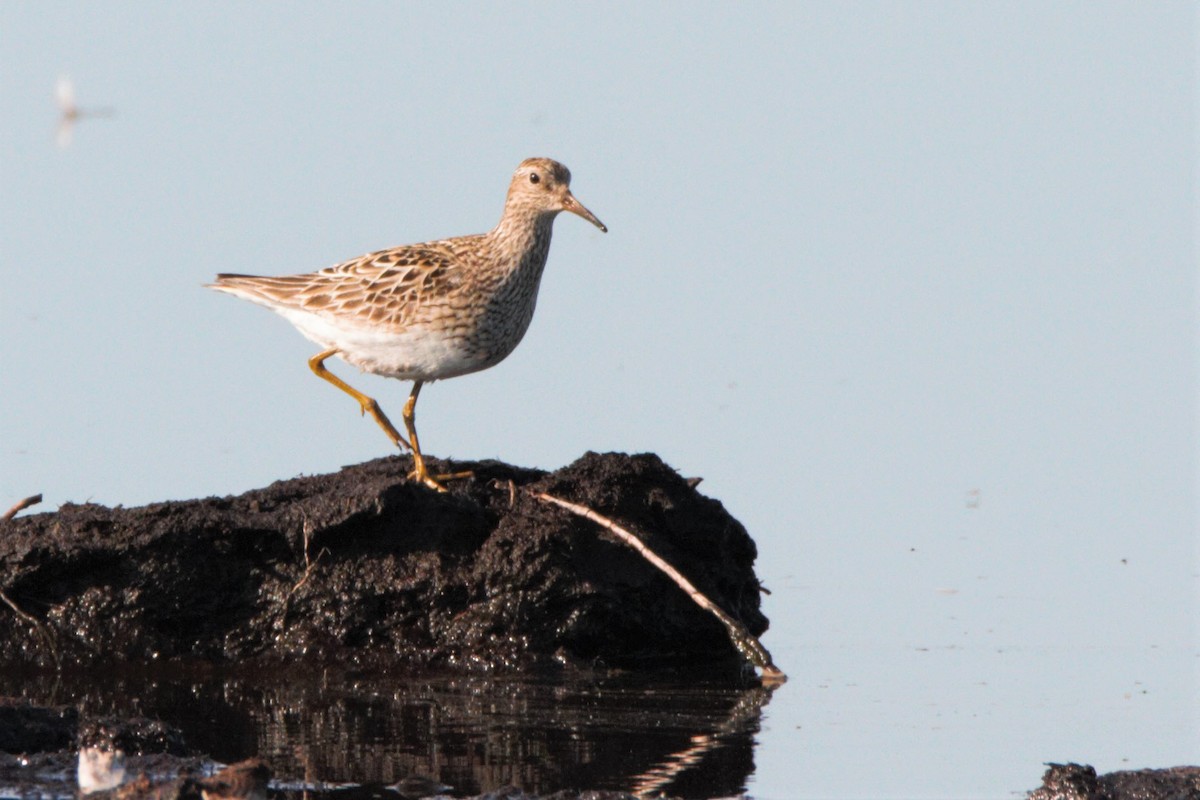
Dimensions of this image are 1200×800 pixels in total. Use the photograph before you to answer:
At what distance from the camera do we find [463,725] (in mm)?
7203

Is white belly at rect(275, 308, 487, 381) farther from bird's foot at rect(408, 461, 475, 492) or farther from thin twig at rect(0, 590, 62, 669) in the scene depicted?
thin twig at rect(0, 590, 62, 669)

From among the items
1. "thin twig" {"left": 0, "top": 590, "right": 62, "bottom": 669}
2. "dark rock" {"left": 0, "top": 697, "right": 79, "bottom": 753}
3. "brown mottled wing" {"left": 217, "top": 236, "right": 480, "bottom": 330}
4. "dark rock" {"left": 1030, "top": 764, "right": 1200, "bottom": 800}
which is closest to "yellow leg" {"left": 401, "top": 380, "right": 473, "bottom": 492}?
"brown mottled wing" {"left": 217, "top": 236, "right": 480, "bottom": 330}

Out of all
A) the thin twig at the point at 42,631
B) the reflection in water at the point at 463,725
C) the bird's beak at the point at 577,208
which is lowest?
the reflection in water at the point at 463,725

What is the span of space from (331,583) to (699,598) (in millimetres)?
1533

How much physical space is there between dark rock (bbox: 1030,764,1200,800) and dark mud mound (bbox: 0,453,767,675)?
222 centimetres

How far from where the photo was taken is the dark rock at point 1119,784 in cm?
620

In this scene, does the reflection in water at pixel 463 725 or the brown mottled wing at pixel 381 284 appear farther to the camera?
the brown mottled wing at pixel 381 284

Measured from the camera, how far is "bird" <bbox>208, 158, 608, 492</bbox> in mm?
9148

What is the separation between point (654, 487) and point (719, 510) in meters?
0.36

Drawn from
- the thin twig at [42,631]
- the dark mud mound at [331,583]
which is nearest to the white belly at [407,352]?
the dark mud mound at [331,583]

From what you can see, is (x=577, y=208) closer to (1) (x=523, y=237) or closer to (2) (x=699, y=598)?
(1) (x=523, y=237)

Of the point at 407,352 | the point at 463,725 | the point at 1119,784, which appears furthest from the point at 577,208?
the point at 1119,784

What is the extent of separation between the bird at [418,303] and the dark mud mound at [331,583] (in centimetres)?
74

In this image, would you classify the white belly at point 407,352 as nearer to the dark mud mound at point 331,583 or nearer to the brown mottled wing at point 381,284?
the brown mottled wing at point 381,284
